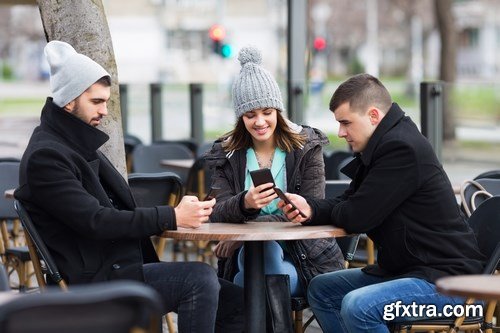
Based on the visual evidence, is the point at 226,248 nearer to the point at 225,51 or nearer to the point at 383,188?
the point at 383,188

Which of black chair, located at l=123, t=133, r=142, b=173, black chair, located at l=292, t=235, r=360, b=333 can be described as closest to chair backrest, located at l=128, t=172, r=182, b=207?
black chair, located at l=292, t=235, r=360, b=333

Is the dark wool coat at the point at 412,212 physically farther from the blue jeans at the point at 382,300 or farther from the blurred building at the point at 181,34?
the blurred building at the point at 181,34

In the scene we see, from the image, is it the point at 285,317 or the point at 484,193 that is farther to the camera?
the point at 484,193

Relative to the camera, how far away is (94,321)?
348 cm

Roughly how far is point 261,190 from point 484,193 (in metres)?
1.52

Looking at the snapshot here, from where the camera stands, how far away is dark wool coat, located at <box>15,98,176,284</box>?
5.01 meters

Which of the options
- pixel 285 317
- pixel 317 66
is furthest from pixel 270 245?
pixel 317 66

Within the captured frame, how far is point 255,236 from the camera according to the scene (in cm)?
500

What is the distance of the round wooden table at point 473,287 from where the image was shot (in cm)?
383

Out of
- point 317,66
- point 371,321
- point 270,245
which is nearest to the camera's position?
point 371,321

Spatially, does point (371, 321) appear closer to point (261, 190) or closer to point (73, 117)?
point (261, 190)

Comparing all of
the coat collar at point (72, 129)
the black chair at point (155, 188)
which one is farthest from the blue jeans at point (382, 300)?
the black chair at point (155, 188)

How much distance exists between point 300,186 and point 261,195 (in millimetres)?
628

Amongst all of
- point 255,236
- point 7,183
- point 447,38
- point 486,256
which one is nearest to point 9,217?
point 7,183
